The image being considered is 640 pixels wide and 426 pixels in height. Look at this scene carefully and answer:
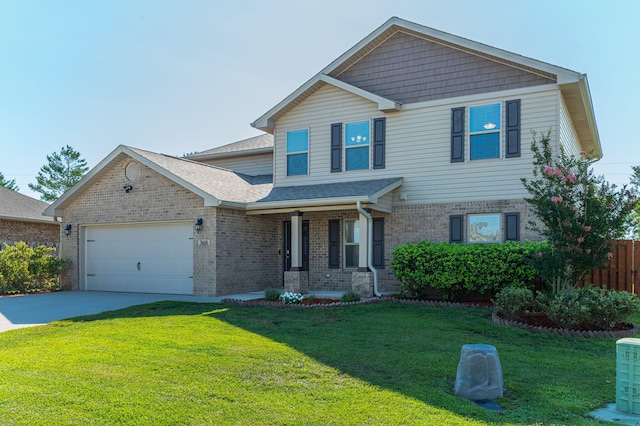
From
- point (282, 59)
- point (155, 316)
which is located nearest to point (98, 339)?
point (155, 316)

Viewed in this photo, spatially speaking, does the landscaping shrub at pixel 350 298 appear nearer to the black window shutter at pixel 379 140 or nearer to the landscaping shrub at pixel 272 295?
the landscaping shrub at pixel 272 295

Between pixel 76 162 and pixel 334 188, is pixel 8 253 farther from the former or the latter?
pixel 76 162

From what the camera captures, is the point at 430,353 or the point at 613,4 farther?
the point at 613,4

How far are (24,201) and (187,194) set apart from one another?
1387 cm

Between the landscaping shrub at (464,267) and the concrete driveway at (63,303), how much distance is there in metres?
4.43

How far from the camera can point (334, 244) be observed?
16328mm

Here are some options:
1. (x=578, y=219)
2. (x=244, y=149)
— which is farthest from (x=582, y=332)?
(x=244, y=149)

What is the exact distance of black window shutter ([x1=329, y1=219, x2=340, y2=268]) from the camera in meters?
16.3

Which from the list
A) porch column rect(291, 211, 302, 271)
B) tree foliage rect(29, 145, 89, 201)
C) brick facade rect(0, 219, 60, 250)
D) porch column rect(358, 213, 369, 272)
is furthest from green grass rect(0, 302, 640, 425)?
tree foliage rect(29, 145, 89, 201)

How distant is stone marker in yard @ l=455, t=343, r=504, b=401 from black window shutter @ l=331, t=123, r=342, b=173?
35.4ft

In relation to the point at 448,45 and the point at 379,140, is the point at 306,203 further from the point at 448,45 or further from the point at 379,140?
the point at 448,45

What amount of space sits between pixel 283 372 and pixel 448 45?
1152cm

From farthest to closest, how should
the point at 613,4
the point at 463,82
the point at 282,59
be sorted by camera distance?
the point at 282,59 < the point at 463,82 < the point at 613,4

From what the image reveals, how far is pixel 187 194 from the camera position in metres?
15.5
